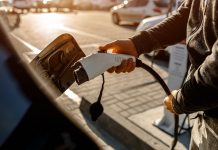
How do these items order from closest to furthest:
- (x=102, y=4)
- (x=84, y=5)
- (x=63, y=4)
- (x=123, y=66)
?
1. (x=123, y=66)
2. (x=63, y=4)
3. (x=102, y=4)
4. (x=84, y=5)

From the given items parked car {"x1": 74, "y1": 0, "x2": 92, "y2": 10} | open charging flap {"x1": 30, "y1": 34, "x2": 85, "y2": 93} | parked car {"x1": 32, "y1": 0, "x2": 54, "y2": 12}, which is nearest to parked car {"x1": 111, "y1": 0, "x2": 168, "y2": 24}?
parked car {"x1": 32, "y1": 0, "x2": 54, "y2": 12}

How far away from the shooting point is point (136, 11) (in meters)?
14.8

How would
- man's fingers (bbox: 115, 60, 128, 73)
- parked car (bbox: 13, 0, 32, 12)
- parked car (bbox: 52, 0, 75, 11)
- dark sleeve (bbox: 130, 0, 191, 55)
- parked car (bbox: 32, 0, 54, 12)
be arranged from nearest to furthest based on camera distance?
man's fingers (bbox: 115, 60, 128, 73) < dark sleeve (bbox: 130, 0, 191, 55) < parked car (bbox: 13, 0, 32, 12) < parked car (bbox: 32, 0, 54, 12) < parked car (bbox: 52, 0, 75, 11)

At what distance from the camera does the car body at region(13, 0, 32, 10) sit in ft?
76.0

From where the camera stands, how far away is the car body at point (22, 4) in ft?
76.0

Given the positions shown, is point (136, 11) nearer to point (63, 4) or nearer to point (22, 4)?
point (22, 4)

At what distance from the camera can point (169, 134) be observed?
4156 mm

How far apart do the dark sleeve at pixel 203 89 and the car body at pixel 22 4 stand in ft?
73.9

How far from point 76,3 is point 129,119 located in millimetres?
24537

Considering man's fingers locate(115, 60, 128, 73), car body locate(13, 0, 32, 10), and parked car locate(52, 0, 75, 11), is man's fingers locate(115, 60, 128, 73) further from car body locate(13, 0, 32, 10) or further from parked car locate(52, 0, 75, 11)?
parked car locate(52, 0, 75, 11)

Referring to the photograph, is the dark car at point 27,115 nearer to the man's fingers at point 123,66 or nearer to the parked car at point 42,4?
the man's fingers at point 123,66

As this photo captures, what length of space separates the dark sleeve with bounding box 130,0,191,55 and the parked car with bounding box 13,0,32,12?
861 inches

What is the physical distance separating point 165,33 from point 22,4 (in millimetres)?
22140

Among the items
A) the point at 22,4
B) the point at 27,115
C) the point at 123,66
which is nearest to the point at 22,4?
the point at 22,4
